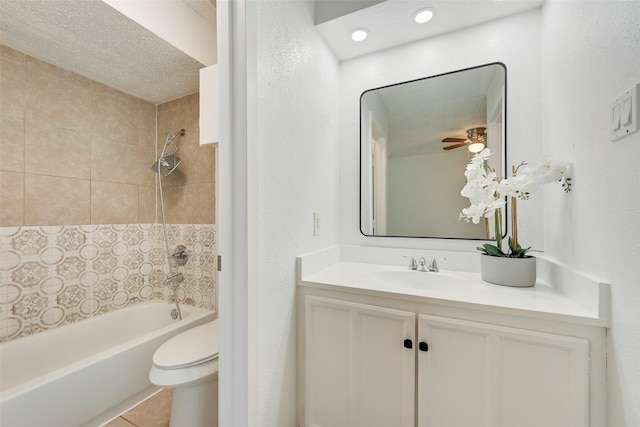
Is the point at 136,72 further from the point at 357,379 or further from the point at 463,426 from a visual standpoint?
the point at 463,426

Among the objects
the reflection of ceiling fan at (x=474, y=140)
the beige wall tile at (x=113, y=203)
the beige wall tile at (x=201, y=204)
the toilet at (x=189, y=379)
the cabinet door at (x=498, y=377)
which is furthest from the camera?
the beige wall tile at (x=201, y=204)

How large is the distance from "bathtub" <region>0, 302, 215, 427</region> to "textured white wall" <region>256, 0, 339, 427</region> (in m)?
1.07

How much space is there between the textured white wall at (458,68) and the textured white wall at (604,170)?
20cm

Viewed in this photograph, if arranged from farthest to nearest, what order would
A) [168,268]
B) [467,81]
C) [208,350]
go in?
[168,268] → [467,81] → [208,350]

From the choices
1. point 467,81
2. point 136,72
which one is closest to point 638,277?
point 467,81

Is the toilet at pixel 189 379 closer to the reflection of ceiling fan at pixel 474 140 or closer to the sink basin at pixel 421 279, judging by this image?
the sink basin at pixel 421 279

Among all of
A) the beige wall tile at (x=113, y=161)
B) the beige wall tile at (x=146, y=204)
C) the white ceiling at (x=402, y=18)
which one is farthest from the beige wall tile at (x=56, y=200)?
the white ceiling at (x=402, y=18)

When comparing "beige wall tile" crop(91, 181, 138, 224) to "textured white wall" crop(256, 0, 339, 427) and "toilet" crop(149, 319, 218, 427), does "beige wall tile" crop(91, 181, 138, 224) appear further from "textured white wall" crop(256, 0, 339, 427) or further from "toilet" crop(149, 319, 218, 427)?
"textured white wall" crop(256, 0, 339, 427)

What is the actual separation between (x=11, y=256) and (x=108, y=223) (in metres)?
0.54

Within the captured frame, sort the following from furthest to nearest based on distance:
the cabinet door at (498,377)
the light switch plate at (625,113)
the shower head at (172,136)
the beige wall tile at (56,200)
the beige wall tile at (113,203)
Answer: the shower head at (172,136) → the beige wall tile at (113,203) → the beige wall tile at (56,200) → the cabinet door at (498,377) → the light switch plate at (625,113)

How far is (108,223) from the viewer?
1995mm

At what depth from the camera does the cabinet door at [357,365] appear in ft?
3.23

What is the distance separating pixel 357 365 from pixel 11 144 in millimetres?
2342

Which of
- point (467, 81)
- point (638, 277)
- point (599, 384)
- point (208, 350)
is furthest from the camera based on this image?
point (467, 81)
